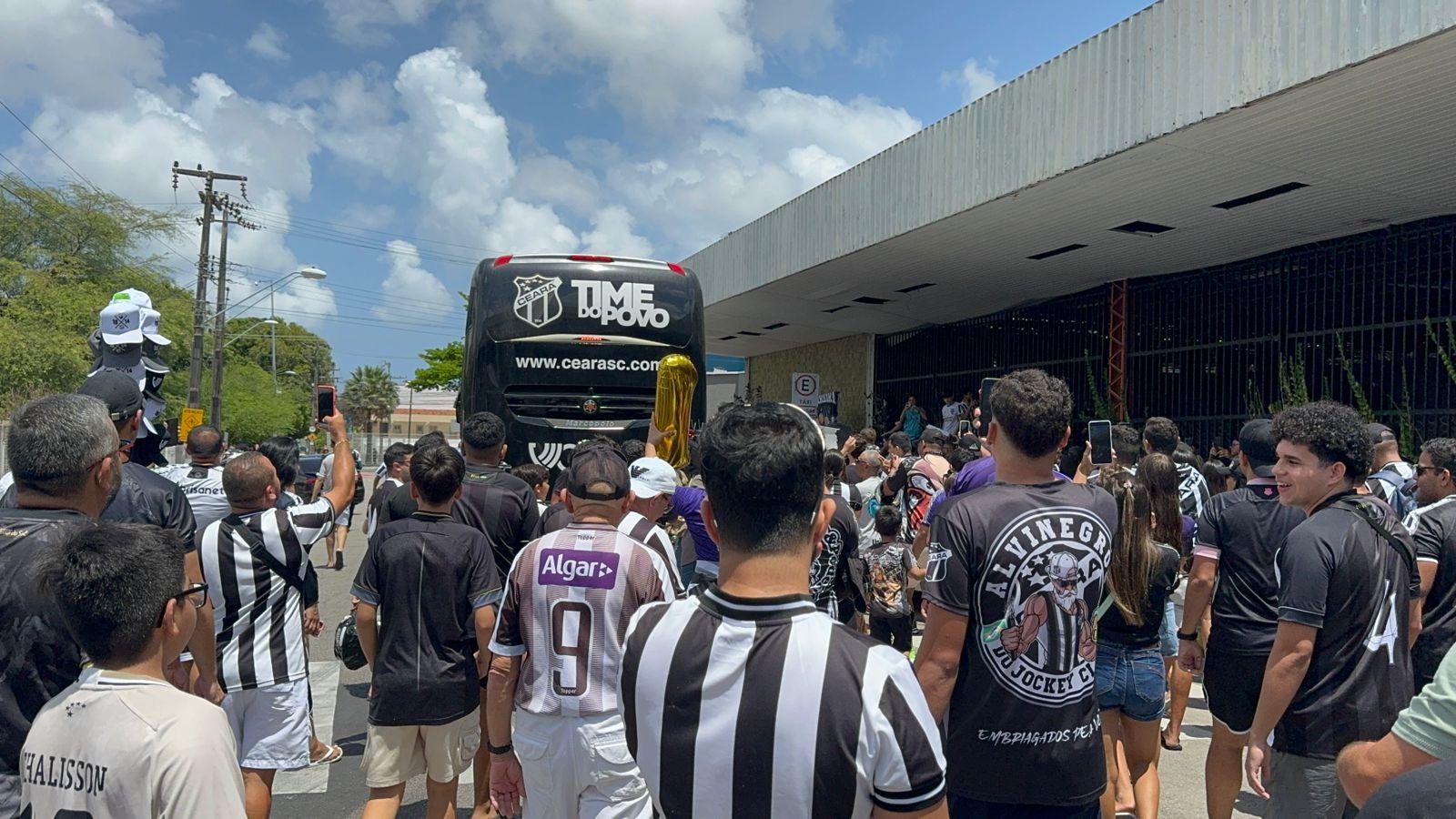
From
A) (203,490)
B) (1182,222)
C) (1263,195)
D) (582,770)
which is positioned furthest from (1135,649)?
(1182,222)

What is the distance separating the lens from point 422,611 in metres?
4.28

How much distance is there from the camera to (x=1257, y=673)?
441cm

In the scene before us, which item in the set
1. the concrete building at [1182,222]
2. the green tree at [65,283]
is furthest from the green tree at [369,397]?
the concrete building at [1182,222]

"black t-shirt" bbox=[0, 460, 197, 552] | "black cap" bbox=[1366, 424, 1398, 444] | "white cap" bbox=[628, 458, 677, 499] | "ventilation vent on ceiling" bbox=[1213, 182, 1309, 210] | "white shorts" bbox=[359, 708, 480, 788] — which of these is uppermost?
"ventilation vent on ceiling" bbox=[1213, 182, 1309, 210]

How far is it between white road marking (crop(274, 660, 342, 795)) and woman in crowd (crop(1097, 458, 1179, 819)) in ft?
13.9

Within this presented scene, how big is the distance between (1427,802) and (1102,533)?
5.91ft

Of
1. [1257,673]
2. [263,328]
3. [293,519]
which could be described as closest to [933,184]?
[1257,673]

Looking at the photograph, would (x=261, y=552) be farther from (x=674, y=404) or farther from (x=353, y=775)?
(x=674, y=404)

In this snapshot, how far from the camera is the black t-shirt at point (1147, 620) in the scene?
175 inches

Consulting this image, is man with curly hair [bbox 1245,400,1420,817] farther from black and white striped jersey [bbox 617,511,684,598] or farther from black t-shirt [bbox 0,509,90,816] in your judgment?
black t-shirt [bbox 0,509,90,816]

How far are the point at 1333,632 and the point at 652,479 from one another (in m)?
2.72

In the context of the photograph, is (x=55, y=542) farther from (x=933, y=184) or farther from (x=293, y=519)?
(x=933, y=184)

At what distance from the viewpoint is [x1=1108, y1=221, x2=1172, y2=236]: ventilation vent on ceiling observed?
13.8 metres

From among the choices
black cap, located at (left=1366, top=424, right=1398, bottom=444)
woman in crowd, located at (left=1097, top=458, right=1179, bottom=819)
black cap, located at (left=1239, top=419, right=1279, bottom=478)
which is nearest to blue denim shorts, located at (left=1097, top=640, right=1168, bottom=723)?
woman in crowd, located at (left=1097, top=458, right=1179, bottom=819)
